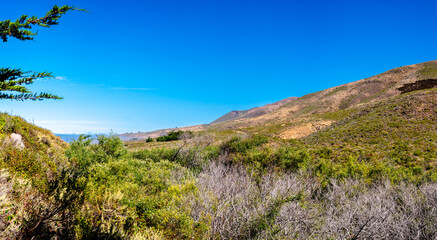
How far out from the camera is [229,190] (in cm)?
903

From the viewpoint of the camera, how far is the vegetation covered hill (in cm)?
625

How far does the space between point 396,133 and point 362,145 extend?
5.15 m

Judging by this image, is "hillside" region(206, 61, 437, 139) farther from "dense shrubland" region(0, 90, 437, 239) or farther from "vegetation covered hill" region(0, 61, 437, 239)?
"dense shrubland" region(0, 90, 437, 239)

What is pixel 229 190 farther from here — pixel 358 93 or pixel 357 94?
pixel 358 93

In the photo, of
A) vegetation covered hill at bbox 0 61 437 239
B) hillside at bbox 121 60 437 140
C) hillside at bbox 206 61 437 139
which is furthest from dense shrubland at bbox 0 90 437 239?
hillside at bbox 206 61 437 139

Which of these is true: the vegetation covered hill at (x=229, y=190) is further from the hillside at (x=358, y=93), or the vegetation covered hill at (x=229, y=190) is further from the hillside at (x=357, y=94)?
the hillside at (x=358, y=93)

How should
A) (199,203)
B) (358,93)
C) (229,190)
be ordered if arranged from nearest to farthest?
1. (199,203)
2. (229,190)
3. (358,93)

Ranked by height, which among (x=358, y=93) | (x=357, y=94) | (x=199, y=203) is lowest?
(x=199, y=203)

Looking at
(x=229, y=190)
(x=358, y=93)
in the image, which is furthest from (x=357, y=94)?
(x=229, y=190)

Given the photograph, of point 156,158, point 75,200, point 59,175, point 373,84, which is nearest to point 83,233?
point 75,200

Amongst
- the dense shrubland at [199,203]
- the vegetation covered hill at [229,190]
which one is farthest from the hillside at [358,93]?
the dense shrubland at [199,203]

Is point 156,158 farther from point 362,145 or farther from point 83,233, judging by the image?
point 362,145

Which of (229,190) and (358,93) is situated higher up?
(358,93)

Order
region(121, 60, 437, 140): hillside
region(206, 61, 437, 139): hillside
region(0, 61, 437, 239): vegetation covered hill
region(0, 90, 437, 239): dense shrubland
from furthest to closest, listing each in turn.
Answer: region(206, 61, 437, 139): hillside < region(121, 60, 437, 140): hillside < region(0, 61, 437, 239): vegetation covered hill < region(0, 90, 437, 239): dense shrubland
